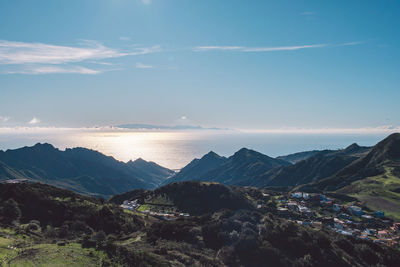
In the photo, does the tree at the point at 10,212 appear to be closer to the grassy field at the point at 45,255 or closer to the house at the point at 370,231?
the grassy field at the point at 45,255

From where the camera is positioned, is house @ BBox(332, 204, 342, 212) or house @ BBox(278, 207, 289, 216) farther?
house @ BBox(332, 204, 342, 212)

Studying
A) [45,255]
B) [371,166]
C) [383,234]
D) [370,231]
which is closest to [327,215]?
[370,231]

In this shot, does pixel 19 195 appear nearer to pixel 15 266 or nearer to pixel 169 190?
pixel 15 266

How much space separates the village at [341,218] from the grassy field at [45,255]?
194ft

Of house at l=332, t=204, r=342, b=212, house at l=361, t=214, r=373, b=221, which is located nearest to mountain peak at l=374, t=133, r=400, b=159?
house at l=332, t=204, r=342, b=212

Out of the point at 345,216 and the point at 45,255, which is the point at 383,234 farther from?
the point at 45,255

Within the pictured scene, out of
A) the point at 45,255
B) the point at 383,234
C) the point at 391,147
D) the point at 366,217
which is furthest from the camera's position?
the point at 391,147

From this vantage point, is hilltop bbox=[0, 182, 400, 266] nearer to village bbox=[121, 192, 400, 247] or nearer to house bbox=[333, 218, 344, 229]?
village bbox=[121, 192, 400, 247]

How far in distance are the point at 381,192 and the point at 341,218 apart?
43.8 metres

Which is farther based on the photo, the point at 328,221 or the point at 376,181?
the point at 376,181

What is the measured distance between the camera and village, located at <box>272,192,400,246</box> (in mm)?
68006

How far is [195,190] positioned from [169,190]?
11.1 m

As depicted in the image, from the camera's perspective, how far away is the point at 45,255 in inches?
939

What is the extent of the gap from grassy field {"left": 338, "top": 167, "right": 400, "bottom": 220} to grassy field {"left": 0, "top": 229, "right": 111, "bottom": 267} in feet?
334
